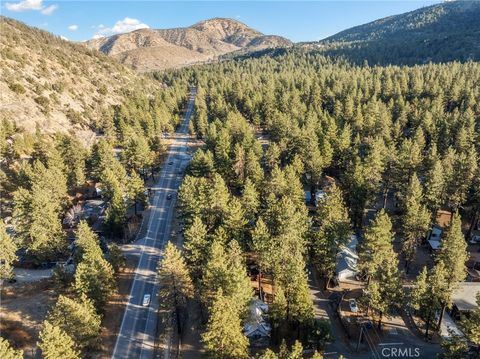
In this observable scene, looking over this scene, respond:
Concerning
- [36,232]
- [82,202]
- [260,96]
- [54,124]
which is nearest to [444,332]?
[36,232]

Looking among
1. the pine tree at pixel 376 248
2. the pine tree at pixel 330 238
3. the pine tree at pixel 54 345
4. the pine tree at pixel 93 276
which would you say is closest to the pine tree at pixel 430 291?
the pine tree at pixel 376 248

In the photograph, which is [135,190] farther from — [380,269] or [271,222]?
[380,269]

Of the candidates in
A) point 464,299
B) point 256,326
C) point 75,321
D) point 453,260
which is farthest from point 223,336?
point 464,299

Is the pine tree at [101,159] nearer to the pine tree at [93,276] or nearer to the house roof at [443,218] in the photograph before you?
the pine tree at [93,276]

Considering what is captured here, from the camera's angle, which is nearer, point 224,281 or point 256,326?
point 224,281

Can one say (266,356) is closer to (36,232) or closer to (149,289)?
(149,289)
